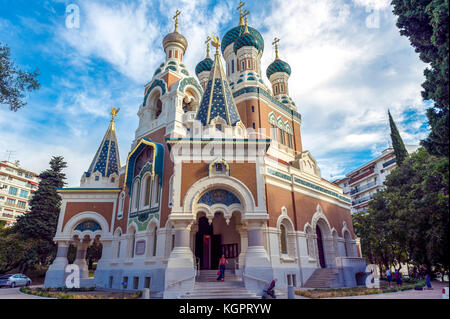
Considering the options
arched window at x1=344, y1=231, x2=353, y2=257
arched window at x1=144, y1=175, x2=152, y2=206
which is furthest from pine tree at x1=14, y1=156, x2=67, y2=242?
arched window at x1=344, y1=231, x2=353, y2=257

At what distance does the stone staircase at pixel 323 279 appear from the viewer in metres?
13.8

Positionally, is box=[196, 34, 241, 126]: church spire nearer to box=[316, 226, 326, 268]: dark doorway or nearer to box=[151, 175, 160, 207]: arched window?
box=[151, 175, 160, 207]: arched window

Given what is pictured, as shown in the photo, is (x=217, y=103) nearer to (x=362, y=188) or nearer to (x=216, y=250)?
(x=216, y=250)

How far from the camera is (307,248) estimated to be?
15.3 meters

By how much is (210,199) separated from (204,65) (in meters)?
16.4

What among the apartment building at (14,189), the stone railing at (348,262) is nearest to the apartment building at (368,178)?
the stone railing at (348,262)

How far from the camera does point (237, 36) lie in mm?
23547

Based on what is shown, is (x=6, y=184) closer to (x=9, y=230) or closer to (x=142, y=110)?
(x=9, y=230)

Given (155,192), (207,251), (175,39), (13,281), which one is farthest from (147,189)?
(175,39)

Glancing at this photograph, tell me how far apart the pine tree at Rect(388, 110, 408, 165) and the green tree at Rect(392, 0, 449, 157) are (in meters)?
17.7

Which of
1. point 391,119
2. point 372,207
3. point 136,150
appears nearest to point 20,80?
point 136,150

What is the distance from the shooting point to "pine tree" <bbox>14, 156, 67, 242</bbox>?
23.2 m

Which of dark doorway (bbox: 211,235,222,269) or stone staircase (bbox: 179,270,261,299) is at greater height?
dark doorway (bbox: 211,235,222,269)

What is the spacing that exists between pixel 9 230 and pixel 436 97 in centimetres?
→ 3061
